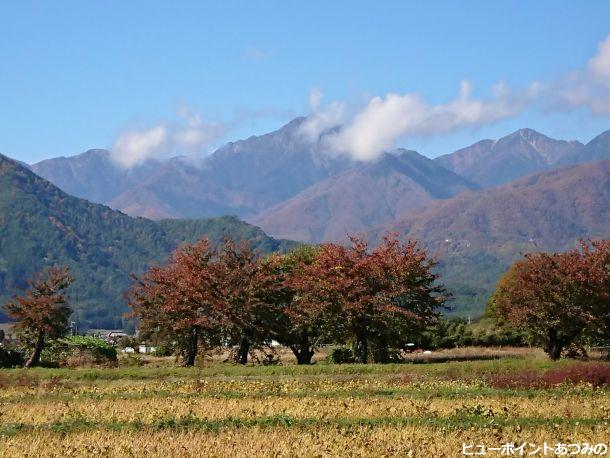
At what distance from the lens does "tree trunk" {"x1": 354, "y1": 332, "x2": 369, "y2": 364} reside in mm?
48281

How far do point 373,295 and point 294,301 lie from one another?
4.86 meters

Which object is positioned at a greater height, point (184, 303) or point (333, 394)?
point (184, 303)

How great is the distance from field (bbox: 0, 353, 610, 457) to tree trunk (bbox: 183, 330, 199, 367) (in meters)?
11.7

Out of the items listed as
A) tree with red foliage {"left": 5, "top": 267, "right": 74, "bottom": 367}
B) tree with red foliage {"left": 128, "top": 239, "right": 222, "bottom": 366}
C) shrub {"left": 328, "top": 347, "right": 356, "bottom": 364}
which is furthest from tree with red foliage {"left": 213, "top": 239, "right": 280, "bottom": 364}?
tree with red foliage {"left": 5, "top": 267, "right": 74, "bottom": 367}

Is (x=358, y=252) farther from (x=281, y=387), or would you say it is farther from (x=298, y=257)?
(x=281, y=387)

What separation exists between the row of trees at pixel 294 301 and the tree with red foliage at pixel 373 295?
5 centimetres

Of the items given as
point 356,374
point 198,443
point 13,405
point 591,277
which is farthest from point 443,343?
point 198,443

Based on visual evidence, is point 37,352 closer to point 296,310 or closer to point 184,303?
point 184,303

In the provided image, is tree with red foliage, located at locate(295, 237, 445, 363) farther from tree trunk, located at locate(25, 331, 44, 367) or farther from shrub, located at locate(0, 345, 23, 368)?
shrub, located at locate(0, 345, 23, 368)

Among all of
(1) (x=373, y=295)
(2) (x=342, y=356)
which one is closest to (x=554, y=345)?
(1) (x=373, y=295)

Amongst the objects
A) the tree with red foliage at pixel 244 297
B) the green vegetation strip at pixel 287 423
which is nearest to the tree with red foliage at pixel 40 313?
the tree with red foliage at pixel 244 297

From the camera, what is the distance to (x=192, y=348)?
50.1 meters

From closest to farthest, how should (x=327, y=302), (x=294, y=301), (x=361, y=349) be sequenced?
(x=327, y=302), (x=361, y=349), (x=294, y=301)

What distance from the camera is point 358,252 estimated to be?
5012cm
